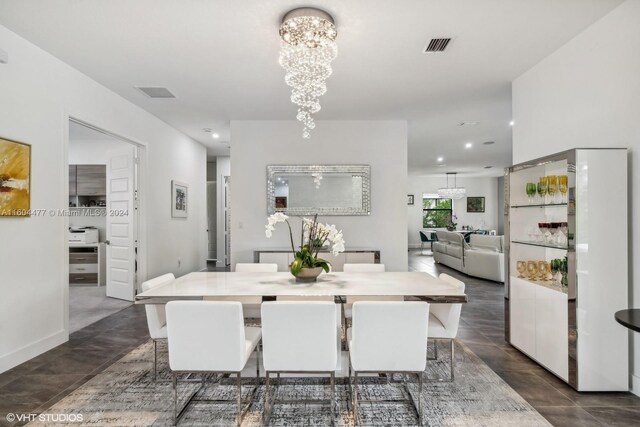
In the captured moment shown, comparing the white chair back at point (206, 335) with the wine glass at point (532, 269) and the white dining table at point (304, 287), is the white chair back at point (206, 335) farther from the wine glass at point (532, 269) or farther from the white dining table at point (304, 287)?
the wine glass at point (532, 269)

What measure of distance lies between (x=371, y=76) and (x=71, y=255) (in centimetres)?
604

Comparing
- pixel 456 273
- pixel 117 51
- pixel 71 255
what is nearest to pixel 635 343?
pixel 117 51

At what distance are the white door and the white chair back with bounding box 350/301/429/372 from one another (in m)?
4.03

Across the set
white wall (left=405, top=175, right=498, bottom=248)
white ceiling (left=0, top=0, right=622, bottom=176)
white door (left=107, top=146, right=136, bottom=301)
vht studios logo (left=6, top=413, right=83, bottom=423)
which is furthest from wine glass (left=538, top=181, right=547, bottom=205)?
white wall (left=405, top=175, right=498, bottom=248)

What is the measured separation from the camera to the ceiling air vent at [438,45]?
278 cm

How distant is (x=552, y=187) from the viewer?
279 centimetres

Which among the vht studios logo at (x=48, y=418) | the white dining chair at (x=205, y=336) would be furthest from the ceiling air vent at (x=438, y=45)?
the vht studios logo at (x=48, y=418)

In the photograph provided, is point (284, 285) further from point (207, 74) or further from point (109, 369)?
point (207, 74)

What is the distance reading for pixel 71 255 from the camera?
236 inches

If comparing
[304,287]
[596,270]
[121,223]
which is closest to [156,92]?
[121,223]

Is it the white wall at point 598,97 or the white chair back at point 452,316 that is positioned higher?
the white wall at point 598,97

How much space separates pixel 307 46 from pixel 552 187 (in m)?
2.32

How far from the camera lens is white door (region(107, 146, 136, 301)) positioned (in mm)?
4746

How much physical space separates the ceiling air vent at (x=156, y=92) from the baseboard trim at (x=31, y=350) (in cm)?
273
